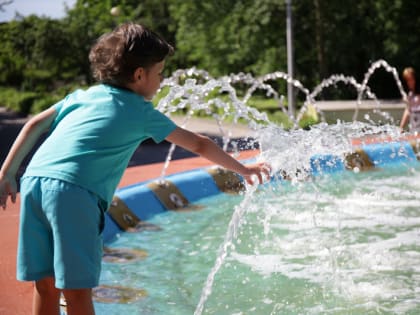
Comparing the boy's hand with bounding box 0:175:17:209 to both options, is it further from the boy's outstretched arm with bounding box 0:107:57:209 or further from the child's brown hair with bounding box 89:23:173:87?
the child's brown hair with bounding box 89:23:173:87

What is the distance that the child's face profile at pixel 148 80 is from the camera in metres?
2.23

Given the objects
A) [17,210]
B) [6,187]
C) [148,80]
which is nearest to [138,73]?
[148,80]

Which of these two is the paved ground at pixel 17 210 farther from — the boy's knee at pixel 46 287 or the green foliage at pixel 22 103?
the green foliage at pixel 22 103

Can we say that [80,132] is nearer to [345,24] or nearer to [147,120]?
[147,120]

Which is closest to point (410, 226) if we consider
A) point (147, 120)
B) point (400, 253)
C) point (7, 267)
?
point (400, 253)

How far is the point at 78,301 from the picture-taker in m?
2.14

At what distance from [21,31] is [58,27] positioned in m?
2.29

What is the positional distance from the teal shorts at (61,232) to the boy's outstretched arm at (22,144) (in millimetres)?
216

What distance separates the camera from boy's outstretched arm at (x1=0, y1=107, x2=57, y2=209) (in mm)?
2344

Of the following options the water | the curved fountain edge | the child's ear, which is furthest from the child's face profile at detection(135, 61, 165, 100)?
the curved fountain edge

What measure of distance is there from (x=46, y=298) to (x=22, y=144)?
0.51 meters

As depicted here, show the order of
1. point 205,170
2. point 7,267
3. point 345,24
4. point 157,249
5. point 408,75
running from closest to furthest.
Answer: point 7,267 → point 157,249 → point 205,170 → point 408,75 → point 345,24

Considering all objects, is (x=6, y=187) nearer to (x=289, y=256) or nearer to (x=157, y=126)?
(x=157, y=126)

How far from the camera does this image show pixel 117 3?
30.4m
